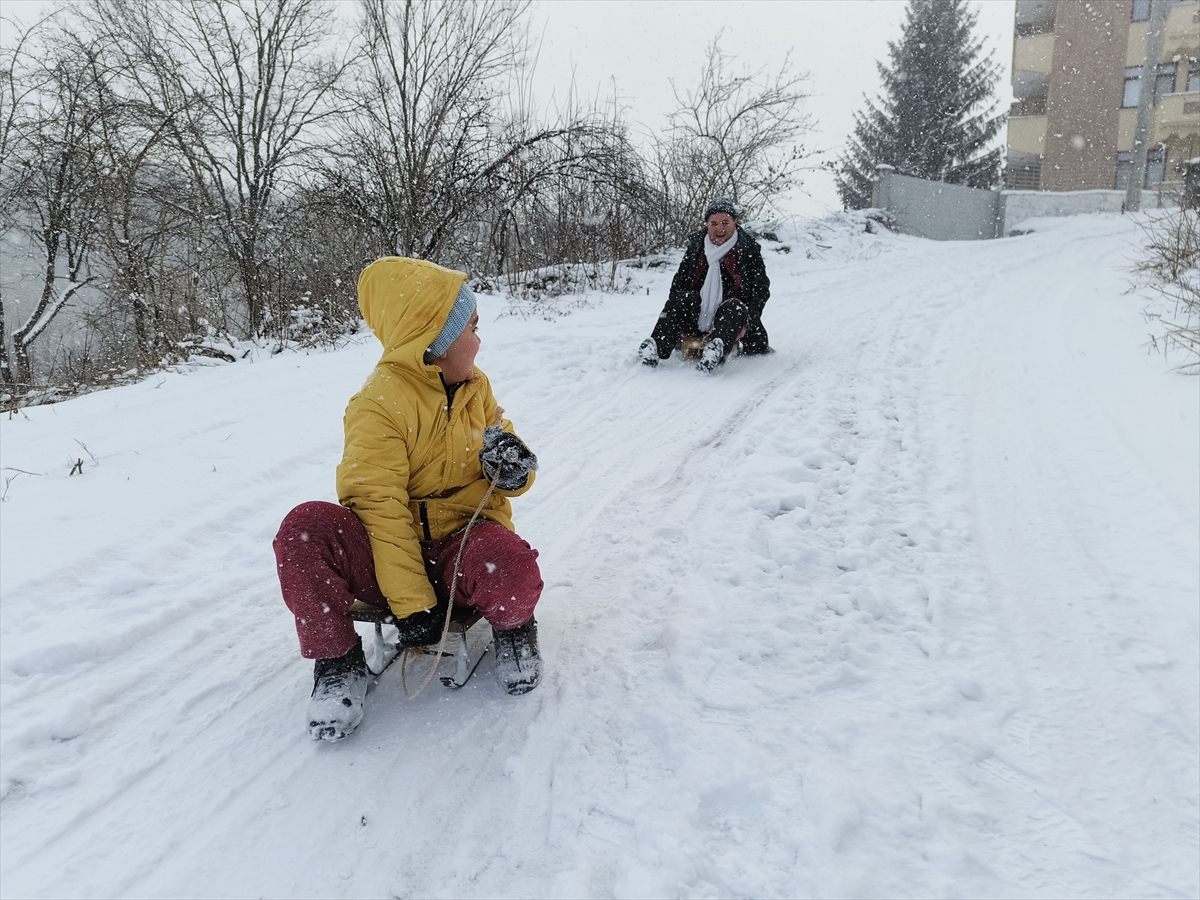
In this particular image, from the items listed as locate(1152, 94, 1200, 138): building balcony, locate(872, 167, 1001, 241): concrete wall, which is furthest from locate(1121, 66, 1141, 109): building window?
locate(872, 167, 1001, 241): concrete wall

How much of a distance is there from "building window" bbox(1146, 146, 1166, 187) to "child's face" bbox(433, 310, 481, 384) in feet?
103

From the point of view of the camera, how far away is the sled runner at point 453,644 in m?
1.83

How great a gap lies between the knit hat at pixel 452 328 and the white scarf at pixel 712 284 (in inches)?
149

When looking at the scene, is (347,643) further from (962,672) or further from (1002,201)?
(1002,201)

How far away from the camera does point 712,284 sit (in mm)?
5559

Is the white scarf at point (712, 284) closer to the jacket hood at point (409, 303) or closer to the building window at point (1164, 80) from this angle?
the jacket hood at point (409, 303)

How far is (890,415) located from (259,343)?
6.14 m

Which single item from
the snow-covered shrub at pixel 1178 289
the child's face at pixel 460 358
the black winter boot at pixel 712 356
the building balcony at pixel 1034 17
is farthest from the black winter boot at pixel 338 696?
the building balcony at pixel 1034 17

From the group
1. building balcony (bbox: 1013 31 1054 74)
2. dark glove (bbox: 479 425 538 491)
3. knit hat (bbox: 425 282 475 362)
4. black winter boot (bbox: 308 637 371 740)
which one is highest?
building balcony (bbox: 1013 31 1054 74)

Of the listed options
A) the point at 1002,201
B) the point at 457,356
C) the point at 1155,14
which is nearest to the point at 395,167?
the point at 457,356

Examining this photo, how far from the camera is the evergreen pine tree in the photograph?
27766mm

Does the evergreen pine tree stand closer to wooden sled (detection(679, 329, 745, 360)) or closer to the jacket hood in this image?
wooden sled (detection(679, 329, 745, 360))

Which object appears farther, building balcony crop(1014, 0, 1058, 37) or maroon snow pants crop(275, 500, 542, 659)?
building balcony crop(1014, 0, 1058, 37)

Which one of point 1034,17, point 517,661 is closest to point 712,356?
point 517,661
